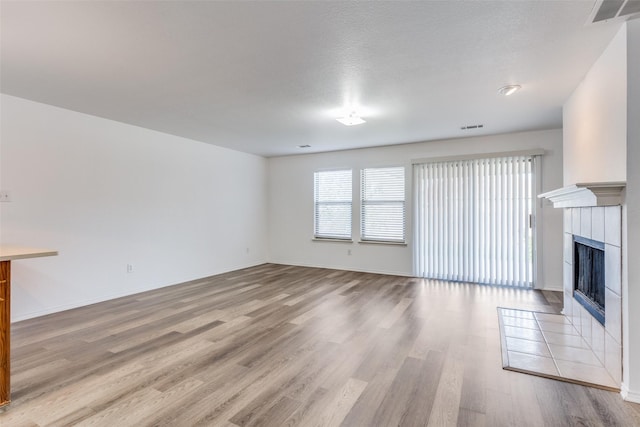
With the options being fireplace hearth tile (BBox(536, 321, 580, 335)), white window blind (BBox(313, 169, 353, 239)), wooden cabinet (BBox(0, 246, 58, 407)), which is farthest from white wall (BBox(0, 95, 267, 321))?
fireplace hearth tile (BBox(536, 321, 580, 335))

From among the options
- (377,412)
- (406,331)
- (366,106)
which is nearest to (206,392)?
(377,412)

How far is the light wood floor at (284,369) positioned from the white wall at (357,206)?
55.8 inches

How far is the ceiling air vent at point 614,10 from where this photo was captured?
5.91 feet

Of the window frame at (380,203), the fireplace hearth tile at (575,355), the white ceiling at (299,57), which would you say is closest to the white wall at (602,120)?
the white ceiling at (299,57)

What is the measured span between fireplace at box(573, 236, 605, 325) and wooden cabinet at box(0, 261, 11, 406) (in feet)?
13.7

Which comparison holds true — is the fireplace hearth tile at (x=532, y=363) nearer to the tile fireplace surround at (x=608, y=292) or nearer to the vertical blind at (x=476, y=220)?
the tile fireplace surround at (x=608, y=292)

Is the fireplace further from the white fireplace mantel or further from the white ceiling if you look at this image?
the white ceiling

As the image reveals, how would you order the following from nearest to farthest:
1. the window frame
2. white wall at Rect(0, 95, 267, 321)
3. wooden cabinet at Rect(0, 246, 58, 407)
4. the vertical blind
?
1. wooden cabinet at Rect(0, 246, 58, 407)
2. white wall at Rect(0, 95, 267, 321)
3. the vertical blind
4. the window frame

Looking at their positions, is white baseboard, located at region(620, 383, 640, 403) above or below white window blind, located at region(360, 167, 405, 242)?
below

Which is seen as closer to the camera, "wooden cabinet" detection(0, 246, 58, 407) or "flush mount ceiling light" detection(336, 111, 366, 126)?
"wooden cabinet" detection(0, 246, 58, 407)

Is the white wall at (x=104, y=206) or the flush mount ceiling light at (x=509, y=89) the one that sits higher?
the flush mount ceiling light at (x=509, y=89)

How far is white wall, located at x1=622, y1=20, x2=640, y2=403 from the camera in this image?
2016 mm

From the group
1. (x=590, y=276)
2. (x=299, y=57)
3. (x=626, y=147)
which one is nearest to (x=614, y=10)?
(x=626, y=147)

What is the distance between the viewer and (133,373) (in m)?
2.35
